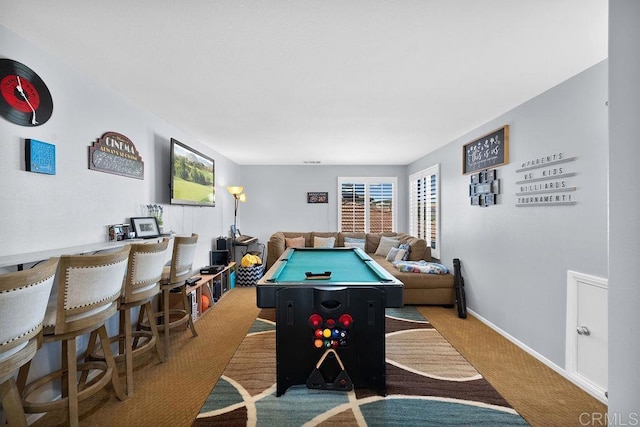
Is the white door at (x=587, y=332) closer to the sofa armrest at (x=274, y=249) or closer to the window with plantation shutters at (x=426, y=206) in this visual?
the window with plantation shutters at (x=426, y=206)

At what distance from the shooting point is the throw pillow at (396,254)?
200 inches

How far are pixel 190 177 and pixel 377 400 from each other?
3.43 metres

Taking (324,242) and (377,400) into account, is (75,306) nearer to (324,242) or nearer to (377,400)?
(377,400)

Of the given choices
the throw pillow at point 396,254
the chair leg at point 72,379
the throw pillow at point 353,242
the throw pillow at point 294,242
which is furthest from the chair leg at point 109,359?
the throw pillow at point 353,242

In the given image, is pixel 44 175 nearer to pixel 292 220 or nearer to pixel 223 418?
pixel 223 418

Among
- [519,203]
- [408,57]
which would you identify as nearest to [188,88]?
[408,57]

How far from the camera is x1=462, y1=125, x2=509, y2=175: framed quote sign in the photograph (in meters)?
3.14

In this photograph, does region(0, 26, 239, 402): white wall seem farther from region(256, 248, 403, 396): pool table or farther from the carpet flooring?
region(256, 248, 403, 396): pool table

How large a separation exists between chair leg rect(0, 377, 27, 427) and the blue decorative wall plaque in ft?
4.12

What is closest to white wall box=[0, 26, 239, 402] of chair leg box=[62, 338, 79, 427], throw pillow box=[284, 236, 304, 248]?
chair leg box=[62, 338, 79, 427]

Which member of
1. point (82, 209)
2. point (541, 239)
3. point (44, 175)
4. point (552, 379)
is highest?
point (44, 175)

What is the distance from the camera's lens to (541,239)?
2.63 meters

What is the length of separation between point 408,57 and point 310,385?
8.00 ft

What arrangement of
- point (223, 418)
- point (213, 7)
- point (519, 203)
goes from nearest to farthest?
point (213, 7), point (223, 418), point (519, 203)
